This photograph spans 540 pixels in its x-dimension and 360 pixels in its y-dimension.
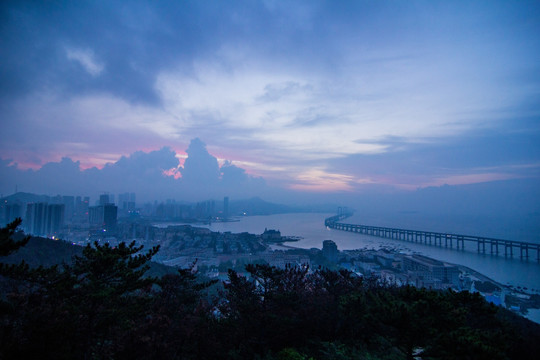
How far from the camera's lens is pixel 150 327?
11.6 ft

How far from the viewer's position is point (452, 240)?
122 feet

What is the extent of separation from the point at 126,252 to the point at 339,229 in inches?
1959

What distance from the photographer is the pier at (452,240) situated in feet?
85.5

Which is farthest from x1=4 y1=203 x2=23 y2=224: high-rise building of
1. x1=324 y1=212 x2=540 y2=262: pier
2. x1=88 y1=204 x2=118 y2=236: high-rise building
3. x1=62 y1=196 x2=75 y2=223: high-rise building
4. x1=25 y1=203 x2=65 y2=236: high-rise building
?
x1=324 y1=212 x2=540 y2=262: pier

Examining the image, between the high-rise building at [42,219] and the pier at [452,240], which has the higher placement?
the high-rise building at [42,219]

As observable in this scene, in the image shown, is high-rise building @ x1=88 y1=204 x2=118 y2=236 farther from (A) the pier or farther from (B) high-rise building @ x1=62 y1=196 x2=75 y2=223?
(A) the pier

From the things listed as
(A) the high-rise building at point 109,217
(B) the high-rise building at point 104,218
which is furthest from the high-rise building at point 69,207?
(A) the high-rise building at point 109,217

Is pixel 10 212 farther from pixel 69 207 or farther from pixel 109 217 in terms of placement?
pixel 69 207

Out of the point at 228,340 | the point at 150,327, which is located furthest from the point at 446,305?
the point at 150,327

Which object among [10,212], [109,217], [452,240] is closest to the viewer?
[10,212]

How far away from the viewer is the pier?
26.1 metres

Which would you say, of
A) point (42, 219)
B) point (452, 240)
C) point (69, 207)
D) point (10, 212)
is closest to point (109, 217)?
point (42, 219)

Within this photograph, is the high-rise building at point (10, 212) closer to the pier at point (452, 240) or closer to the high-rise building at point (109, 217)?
the high-rise building at point (109, 217)

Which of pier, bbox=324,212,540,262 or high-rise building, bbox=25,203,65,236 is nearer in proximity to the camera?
pier, bbox=324,212,540,262
